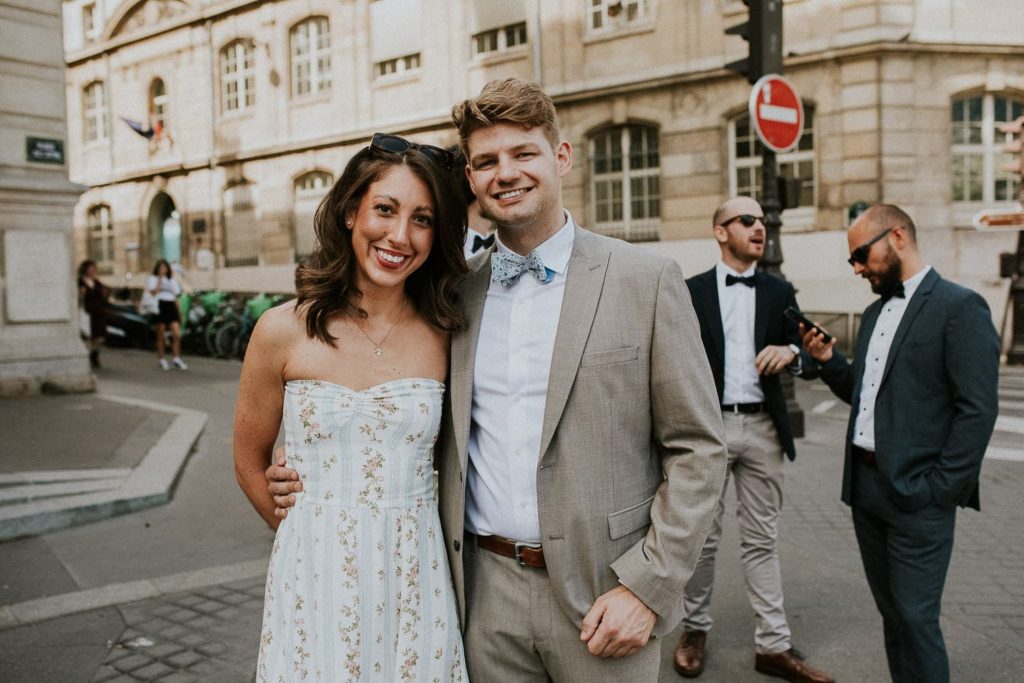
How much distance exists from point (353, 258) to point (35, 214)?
10391 millimetres

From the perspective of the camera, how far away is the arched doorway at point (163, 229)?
90.9 ft

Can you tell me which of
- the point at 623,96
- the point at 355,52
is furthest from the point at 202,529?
the point at 355,52

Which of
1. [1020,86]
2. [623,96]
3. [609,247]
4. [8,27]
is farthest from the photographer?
[623,96]

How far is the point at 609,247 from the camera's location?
2146mm

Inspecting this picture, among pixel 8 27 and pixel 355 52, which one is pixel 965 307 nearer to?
pixel 8 27

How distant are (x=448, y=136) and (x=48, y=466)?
15.4 meters

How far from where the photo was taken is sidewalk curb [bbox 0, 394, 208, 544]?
5.74 m

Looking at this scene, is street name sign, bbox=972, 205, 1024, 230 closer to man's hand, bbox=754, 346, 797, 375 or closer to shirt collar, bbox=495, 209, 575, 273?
man's hand, bbox=754, 346, 797, 375

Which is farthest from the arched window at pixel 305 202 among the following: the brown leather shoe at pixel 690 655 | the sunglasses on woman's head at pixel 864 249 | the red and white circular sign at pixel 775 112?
the sunglasses on woman's head at pixel 864 249

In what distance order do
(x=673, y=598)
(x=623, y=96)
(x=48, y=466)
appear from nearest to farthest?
(x=673, y=598), (x=48, y=466), (x=623, y=96)

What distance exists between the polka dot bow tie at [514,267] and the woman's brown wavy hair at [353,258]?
0.46ft

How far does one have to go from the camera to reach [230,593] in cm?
469

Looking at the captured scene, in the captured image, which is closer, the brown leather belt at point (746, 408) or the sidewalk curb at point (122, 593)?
the brown leather belt at point (746, 408)

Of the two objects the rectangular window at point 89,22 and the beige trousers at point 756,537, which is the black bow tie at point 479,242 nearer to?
the beige trousers at point 756,537
